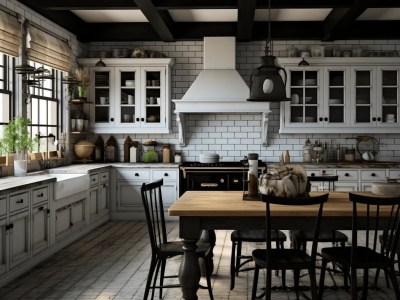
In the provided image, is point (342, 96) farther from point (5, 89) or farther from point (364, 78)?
point (5, 89)

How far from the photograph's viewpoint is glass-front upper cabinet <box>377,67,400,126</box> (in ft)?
25.5

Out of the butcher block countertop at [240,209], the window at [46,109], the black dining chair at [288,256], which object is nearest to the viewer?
the black dining chair at [288,256]

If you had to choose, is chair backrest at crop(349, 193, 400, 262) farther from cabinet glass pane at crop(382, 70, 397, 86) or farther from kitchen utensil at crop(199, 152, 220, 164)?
cabinet glass pane at crop(382, 70, 397, 86)

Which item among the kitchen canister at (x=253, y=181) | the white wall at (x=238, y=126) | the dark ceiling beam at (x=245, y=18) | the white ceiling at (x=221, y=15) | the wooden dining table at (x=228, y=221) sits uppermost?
the white ceiling at (x=221, y=15)

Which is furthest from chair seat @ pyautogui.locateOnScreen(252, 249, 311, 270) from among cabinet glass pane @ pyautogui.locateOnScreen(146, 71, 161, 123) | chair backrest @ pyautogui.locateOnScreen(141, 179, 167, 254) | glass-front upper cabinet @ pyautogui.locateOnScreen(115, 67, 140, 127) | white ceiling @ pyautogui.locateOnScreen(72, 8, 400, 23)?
glass-front upper cabinet @ pyautogui.locateOnScreen(115, 67, 140, 127)

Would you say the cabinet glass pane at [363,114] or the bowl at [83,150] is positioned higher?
the cabinet glass pane at [363,114]

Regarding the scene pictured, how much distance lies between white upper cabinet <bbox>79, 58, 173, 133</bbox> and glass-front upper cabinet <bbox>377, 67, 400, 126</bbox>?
335cm

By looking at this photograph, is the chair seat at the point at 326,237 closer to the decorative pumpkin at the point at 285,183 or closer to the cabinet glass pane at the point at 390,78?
the decorative pumpkin at the point at 285,183

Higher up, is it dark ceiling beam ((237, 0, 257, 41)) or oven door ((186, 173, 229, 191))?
dark ceiling beam ((237, 0, 257, 41))

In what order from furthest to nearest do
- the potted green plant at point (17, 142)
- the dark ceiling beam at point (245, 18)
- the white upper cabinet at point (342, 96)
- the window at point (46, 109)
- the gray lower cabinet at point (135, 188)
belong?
the white upper cabinet at point (342, 96)
the gray lower cabinet at point (135, 188)
the window at point (46, 109)
the dark ceiling beam at point (245, 18)
the potted green plant at point (17, 142)

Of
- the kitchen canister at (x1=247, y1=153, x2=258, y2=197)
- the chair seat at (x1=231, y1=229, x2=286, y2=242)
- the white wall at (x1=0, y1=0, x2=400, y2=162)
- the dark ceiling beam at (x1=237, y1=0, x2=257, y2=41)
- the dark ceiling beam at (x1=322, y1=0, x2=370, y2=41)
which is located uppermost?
the dark ceiling beam at (x1=322, y1=0, x2=370, y2=41)

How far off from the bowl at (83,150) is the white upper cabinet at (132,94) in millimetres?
292

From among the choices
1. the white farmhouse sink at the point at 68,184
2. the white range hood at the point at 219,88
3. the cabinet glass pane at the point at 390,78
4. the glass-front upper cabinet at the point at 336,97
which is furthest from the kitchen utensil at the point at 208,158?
the cabinet glass pane at the point at 390,78

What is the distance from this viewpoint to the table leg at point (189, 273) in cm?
357
